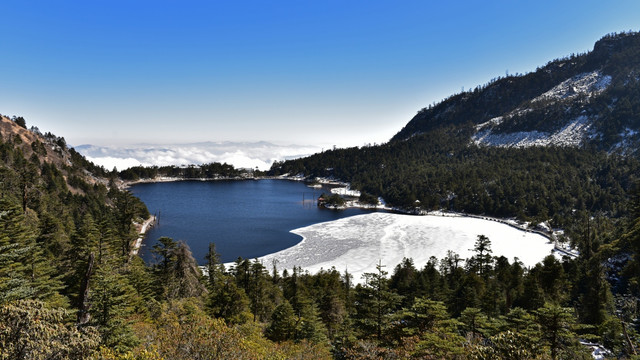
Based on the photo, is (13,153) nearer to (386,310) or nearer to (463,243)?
(386,310)

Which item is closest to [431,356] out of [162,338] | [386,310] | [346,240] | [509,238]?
[386,310]

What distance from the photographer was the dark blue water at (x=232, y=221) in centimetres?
9131

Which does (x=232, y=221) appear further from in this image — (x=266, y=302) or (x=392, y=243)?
(x=266, y=302)

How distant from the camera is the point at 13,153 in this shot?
105625 mm

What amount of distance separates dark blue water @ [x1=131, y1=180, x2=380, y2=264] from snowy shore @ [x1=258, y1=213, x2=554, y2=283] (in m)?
8.66

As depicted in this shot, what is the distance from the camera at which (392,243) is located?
96625mm

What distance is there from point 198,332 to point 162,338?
2.06 meters

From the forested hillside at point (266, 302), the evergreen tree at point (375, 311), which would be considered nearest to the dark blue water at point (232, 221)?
the forested hillside at point (266, 302)

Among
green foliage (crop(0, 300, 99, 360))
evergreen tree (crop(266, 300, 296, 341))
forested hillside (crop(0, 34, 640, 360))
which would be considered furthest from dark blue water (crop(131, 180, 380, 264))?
green foliage (crop(0, 300, 99, 360))

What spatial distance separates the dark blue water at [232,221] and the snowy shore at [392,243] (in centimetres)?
866

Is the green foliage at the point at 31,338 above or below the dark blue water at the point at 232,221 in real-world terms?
above

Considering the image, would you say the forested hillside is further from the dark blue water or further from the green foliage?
the dark blue water

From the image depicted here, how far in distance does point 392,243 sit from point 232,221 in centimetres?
6315

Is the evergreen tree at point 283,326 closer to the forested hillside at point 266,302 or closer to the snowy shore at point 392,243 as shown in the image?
the forested hillside at point 266,302
